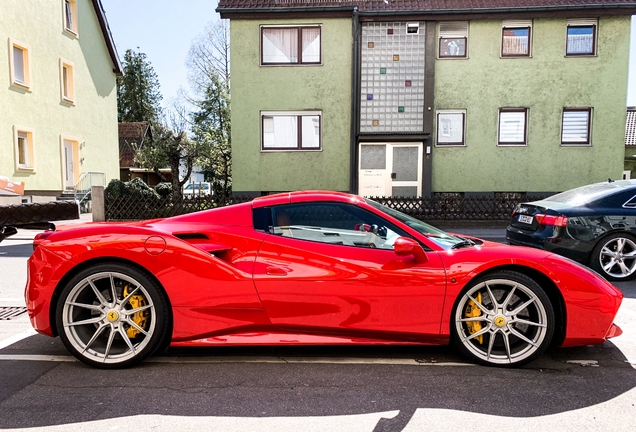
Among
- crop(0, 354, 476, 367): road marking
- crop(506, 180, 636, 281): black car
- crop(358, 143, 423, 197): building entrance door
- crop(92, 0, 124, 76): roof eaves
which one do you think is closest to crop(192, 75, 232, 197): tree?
crop(92, 0, 124, 76): roof eaves

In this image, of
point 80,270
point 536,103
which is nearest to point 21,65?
point 80,270

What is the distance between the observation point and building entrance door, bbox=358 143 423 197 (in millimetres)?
15531

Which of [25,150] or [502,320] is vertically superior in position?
[25,150]

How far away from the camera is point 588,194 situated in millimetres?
6262

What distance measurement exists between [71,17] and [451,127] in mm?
18960

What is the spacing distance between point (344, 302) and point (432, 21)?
14760 mm

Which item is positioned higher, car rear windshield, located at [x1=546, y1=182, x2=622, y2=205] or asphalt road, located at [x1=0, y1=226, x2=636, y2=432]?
car rear windshield, located at [x1=546, y1=182, x2=622, y2=205]

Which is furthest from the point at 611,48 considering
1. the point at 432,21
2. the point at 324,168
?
the point at 324,168

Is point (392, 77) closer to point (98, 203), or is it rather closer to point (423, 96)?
point (423, 96)

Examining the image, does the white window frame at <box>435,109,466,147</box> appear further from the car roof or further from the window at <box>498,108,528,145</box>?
the car roof

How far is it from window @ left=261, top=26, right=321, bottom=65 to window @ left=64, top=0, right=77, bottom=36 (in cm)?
1156

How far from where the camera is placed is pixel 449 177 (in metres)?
15.5

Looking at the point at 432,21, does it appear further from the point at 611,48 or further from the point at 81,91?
the point at 81,91

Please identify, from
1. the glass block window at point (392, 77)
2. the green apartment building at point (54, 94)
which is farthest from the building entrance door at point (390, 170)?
the green apartment building at point (54, 94)
